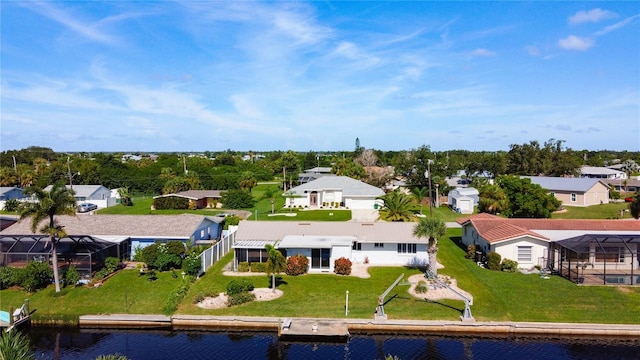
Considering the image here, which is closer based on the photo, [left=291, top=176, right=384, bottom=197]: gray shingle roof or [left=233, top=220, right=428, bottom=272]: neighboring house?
[left=233, top=220, right=428, bottom=272]: neighboring house

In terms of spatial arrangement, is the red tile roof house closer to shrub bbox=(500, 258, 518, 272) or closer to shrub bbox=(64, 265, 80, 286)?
shrub bbox=(500, 258, 518, 272)

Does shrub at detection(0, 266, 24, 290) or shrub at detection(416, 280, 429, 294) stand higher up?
shrub at detection(0, 266, 24, 290)

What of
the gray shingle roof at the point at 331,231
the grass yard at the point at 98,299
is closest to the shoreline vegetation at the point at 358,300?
the grass yard at the point at 98,299

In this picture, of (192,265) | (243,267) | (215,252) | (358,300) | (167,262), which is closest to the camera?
(358,300)

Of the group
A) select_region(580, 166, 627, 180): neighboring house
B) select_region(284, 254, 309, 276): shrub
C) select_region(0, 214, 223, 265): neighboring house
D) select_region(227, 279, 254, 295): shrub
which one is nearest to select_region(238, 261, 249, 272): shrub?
select_region(284, 254, 309, 276): shrub

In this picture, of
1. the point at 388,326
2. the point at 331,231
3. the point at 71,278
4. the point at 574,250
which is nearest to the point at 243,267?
the point at 331,231

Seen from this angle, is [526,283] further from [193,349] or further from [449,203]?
[449,203]

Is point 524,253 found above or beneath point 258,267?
above

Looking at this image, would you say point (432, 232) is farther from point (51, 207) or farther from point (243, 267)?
point (51, 207)
